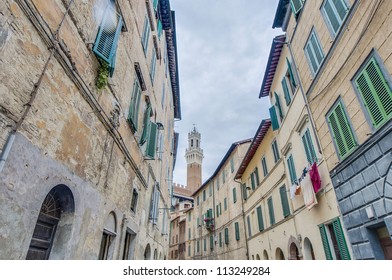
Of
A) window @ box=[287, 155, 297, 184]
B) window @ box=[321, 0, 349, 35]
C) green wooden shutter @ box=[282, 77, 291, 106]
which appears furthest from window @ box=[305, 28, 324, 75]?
window @ box=[287, 155, 297, 184]

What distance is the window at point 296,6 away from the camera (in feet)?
29.2

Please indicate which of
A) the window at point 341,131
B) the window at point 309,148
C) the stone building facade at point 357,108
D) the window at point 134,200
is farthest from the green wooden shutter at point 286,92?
the window at point 134,200

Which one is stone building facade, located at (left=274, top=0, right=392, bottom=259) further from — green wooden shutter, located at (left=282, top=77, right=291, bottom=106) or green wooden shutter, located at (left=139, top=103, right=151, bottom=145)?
green wooden shutter, located at (left=139, top=103, right=151, bottom=145)

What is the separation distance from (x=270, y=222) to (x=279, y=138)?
16.1 ft

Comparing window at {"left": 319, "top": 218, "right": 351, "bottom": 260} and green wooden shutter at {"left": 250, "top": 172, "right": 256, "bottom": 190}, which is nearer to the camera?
window at {"left": 319, "top": 218, "right": 351, "bottom": 260}

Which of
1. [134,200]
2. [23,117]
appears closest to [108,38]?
[23,117]

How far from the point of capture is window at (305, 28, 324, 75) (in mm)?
7629

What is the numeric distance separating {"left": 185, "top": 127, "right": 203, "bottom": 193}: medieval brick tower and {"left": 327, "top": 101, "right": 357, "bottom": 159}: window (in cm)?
6572

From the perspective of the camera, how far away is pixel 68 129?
463 centimetres

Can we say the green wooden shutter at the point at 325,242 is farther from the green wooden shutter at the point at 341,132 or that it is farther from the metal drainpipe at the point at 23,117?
the metal drainpipe at the point at 23,117

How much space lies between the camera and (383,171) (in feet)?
16.2

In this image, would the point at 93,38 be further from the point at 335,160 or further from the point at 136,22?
the point at 335,160

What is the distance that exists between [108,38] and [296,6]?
7010 mm

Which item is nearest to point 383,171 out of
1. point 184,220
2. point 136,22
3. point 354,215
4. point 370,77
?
point 354,215
